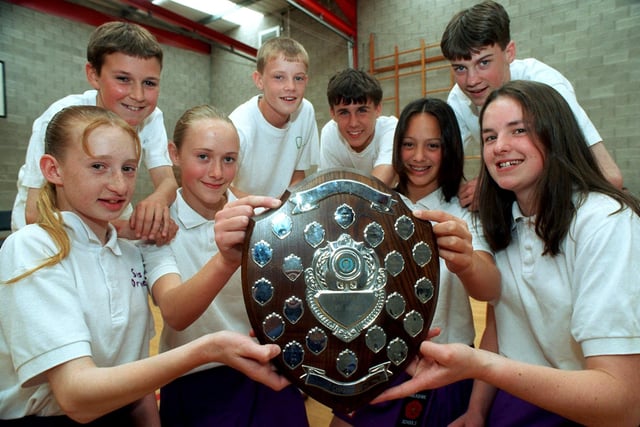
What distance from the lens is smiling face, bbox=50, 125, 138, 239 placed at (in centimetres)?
110

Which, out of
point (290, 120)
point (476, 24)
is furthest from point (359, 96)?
point (476, 24)

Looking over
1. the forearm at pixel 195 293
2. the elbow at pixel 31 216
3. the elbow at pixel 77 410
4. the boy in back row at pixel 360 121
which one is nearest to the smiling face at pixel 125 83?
the elbow at pixel 31 216

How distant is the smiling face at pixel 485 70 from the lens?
1.88 metres

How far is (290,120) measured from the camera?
2539mm

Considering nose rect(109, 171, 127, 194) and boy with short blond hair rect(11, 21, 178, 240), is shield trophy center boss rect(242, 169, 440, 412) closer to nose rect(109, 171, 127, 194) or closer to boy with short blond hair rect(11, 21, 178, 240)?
nose rect(109, 171, 127, 194)

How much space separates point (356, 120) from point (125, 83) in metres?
1.34

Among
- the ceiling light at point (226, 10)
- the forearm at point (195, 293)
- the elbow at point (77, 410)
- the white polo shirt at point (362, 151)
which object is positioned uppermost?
the ceiling light at point (226, 10)

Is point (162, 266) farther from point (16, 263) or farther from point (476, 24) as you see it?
point (476, 24)

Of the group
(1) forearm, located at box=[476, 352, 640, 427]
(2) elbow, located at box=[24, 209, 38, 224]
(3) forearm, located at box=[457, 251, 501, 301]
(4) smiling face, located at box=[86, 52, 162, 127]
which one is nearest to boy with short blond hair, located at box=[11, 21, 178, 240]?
(4) smiling face, located at box=[86, 52, 162, 127]

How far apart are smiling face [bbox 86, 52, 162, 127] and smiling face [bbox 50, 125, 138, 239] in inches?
28.2

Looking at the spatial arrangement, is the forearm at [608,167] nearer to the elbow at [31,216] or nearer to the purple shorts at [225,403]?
the purple shorts at [225,403]

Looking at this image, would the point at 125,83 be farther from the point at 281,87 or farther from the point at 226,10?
the point at 226,10

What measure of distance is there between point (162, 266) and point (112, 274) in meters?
0.16

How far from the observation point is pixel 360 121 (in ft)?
8.45
